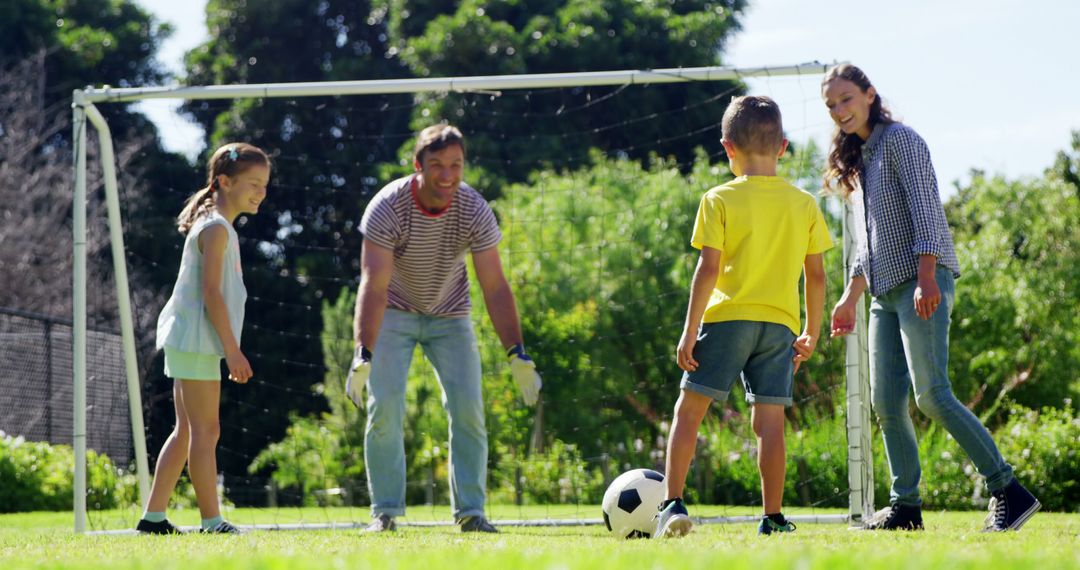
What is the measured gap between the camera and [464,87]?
5.99 meters

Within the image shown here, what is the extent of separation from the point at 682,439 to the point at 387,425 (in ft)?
5.13

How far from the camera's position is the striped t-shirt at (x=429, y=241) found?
5.02 metres

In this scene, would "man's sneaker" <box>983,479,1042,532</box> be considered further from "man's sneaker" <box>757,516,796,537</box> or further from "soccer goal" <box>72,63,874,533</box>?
"soccer goal" <box>72,63,874,533</box>

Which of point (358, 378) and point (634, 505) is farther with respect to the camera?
point (358, 378)

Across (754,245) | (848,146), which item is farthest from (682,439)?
(848,146)

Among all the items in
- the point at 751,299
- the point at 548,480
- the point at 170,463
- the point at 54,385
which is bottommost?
the point at 548,480

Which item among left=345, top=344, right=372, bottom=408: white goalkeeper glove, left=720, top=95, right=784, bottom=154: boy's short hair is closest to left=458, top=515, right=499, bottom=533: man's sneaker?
left=345, top=344, right=372, bottom=408: white goalkeeper glove

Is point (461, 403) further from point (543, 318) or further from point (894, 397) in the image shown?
point (543, 318)

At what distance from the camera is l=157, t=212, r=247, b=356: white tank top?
452 centimetres

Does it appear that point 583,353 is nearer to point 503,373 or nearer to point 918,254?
point 503,373

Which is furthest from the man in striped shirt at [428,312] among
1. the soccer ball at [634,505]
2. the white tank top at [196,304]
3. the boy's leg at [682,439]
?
the boy's leg at [682,439]

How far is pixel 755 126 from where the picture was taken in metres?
3.96

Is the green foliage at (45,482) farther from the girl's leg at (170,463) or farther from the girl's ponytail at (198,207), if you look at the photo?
the girl's ponytail at (198,207)

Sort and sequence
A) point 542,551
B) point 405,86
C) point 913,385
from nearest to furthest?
point 542,551 < point 913,385 < point 405,86
